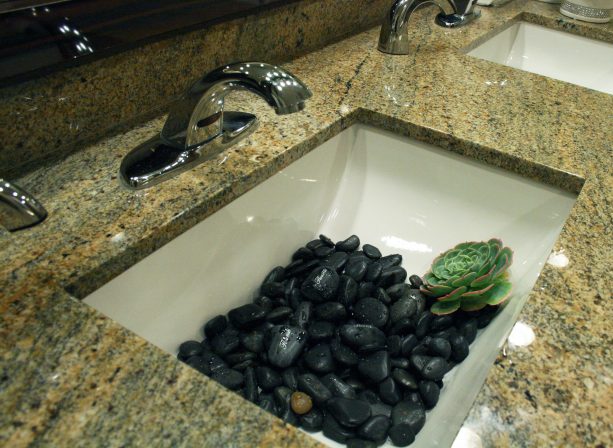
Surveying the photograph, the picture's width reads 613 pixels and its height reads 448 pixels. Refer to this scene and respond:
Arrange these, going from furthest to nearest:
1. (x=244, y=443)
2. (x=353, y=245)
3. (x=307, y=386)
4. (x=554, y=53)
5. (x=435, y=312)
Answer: (x=554, y=53)
(x=353, y=245)
(x=435, y=312)
(x=307, y=386)
(x=244, y=443)

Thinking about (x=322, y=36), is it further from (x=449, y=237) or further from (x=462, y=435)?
(x=462, y=435)

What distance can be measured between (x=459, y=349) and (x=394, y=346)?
88 millimetres

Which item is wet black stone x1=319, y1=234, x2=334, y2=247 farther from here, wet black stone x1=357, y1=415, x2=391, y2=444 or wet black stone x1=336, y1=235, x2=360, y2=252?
wet black stone x1=357, y1=415, x2=391, y2=444

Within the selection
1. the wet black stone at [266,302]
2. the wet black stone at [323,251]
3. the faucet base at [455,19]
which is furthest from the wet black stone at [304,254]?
the faucet base at [455,19]

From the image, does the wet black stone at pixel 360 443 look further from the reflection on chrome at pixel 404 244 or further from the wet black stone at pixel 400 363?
the reflection on chrome at pixel 404 244

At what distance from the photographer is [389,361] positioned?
0.68 m

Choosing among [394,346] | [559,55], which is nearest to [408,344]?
[394,346]

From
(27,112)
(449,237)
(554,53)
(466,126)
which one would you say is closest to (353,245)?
(449,237)

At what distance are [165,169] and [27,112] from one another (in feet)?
0.58

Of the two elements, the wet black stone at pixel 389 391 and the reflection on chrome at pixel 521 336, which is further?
the wet black stone at pixel 389 391

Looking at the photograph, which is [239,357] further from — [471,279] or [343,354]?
[471,279]

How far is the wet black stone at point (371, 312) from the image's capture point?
73 cm

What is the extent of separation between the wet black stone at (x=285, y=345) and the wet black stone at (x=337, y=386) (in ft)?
0.16

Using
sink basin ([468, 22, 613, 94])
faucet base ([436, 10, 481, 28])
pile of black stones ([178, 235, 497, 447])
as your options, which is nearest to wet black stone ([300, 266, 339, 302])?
pile of black stones ([178, 235, 497, 447])
